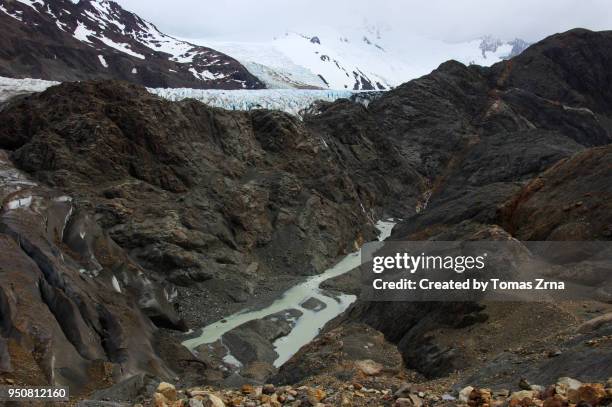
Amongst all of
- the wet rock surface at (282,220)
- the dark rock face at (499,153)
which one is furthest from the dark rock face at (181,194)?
the dark rock face at (499,153)

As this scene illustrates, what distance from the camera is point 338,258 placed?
42500 millimetres

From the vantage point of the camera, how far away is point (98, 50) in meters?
113

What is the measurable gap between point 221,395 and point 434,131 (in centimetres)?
6702

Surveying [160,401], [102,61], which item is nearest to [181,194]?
[160,401]

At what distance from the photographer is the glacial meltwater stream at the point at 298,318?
2552 centimetres

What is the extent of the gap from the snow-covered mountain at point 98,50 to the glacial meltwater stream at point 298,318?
74171 mm

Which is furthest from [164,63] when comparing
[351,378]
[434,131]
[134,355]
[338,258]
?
[351,378]

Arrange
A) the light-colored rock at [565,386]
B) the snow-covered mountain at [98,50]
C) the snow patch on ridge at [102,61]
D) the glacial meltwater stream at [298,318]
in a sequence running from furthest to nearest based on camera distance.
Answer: the snow patch on ridge at [102,61] → the snow-covered mountain at [98,50] → the glacial meltwater stream at [298,318] → the light-colored rock at [565,386]

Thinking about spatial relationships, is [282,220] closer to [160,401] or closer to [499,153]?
[499,153]

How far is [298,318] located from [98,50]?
335ft

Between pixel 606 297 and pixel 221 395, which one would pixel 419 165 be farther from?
pixel 221 395

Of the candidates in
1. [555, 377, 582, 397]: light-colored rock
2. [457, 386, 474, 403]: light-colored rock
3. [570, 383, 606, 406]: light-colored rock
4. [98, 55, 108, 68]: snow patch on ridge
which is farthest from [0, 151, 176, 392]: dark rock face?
[98, 55, 108, 68]: snow patch on ridge

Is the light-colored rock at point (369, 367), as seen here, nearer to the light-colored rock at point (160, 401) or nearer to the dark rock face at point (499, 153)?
the dark rock face at point (499, 153)

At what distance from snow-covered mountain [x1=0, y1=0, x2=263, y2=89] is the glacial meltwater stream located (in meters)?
74.2
